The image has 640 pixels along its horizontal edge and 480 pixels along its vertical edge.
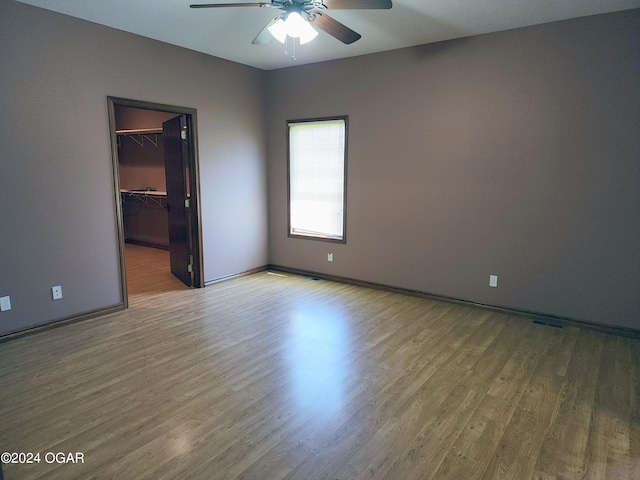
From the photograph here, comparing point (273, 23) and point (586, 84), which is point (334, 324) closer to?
point (273, 23)

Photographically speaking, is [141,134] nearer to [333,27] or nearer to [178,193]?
[178,193]

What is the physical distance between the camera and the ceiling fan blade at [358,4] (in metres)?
2.58

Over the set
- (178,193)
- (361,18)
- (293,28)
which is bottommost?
(178,193)

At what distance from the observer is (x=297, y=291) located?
16.0 ft

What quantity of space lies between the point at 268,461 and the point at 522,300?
309cm

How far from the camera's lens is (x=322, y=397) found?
2576 mm

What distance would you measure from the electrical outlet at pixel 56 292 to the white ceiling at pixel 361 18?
2.38 metres

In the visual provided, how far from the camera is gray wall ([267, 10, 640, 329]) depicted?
137 inches

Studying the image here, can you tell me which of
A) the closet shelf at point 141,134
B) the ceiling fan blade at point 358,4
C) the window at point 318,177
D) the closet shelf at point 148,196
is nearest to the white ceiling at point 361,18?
the ceiling fan blade at point 358,4

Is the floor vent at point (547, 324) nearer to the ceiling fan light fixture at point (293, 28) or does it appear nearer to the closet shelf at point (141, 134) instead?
the ceiling fan light fixture at point (293, 28)

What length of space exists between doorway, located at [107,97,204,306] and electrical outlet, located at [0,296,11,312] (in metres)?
0.98

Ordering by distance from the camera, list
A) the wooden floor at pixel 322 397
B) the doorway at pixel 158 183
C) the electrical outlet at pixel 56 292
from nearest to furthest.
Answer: the wooden floor at pixel 322 397
the electrical outlet at pixel 56 292
the doorway at pixel 158 183

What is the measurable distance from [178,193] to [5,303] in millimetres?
2244

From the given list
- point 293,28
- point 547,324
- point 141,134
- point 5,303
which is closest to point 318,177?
point 293,28
